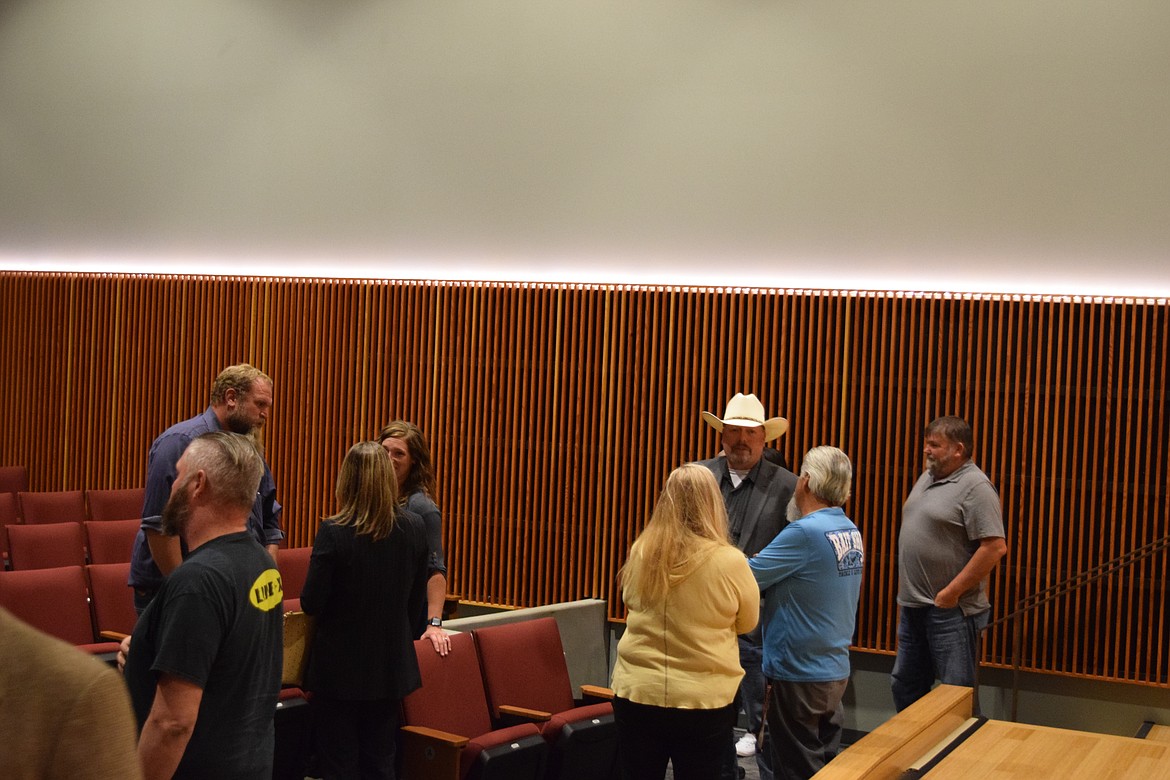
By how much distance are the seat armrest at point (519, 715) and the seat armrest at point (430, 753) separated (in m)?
0.38

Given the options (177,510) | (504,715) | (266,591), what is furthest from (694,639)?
(177,510)

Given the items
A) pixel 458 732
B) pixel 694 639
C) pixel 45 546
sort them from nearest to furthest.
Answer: pixel 694 639
pixel 458 732
pixel 45 546

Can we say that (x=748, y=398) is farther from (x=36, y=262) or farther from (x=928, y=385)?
(x=36, y=262)

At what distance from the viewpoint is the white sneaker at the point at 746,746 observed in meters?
6.04

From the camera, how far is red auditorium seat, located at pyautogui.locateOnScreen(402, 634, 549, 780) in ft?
14.3

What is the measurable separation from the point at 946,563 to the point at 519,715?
2.26 m

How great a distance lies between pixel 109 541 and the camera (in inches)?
272

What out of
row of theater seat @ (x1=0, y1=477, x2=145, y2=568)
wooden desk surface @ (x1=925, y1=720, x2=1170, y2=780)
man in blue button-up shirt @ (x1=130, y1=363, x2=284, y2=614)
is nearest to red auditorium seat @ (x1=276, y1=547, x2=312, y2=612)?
man in blue button-up shirt @ (x1=130, y1=363, x2=284, y2=614)

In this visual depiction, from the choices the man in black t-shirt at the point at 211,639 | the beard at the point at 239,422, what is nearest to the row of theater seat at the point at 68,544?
the beard at the point at 239,422

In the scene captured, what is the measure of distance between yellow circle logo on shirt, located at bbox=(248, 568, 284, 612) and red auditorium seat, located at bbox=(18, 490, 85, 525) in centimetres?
549

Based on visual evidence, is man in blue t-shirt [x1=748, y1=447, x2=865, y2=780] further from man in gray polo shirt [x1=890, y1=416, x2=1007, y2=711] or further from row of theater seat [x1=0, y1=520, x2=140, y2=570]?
row of theater seat [x1=0, y1=520, x2=140, y2=570]

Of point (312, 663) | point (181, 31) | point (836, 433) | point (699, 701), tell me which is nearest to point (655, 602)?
point (699, 701)

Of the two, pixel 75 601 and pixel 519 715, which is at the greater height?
pixel 75 601

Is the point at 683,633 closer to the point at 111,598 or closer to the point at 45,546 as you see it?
the point at 111,598
